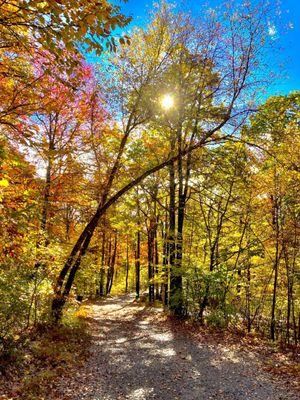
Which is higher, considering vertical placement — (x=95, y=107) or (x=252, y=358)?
(x=95, y=107)

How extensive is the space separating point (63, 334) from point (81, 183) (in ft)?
20.3

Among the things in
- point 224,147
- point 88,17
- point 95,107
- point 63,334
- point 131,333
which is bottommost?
point 131,333

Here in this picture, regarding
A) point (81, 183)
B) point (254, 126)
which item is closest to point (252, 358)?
point (254, 126)

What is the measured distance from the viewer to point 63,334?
414 inches

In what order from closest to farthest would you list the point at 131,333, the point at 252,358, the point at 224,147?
the point at 252,358 < the point at 224,147 < the point at 131,333

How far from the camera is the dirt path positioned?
711 cm

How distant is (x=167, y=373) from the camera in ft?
27.5

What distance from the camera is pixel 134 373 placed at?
845 centimetres

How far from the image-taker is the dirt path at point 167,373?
280 inches

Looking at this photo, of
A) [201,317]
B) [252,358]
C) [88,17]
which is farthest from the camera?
[201,317]

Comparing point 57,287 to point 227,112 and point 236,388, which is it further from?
point 227,112

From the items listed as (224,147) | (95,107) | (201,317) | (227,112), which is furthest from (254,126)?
(201,317)

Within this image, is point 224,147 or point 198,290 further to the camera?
point 198,290

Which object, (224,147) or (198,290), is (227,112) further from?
(198,290)
